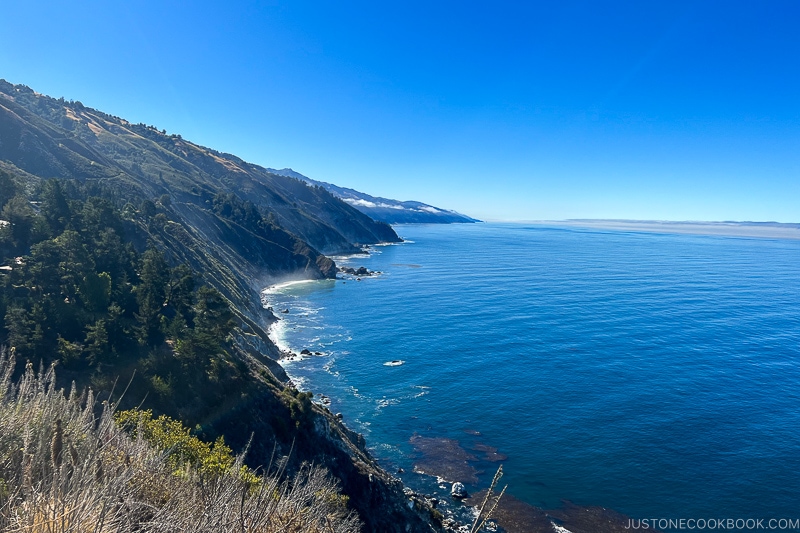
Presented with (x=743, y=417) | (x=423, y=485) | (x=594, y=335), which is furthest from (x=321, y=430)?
(x=594, y=335)

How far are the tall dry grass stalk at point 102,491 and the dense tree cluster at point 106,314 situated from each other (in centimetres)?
2321

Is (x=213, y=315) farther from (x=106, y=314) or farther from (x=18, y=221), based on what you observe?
(x=18, y=221)

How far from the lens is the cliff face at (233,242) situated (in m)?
33.9

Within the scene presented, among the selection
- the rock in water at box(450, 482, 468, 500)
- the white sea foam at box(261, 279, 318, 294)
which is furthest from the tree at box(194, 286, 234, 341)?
the white sea foam at box(261, 279, 318, 294)

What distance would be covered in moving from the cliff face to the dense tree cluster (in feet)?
14.1

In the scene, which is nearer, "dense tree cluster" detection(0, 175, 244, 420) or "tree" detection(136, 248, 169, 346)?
"dense tree cluster" detection(0, 175, 244, 420)

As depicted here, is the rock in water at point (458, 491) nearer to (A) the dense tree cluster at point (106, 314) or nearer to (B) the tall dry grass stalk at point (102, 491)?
(A) the dense tree cluster at point (106, 314)

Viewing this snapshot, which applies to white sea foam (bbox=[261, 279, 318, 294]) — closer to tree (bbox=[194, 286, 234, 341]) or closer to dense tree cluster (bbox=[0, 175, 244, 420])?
dense tree cluster (bbox=[0, 175, 244, 420])

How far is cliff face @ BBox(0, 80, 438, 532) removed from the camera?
33.9 m

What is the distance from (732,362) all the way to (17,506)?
80.6 m

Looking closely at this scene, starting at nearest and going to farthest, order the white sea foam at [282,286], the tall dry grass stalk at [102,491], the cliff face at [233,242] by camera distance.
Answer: the tall dry grass stalk at [102,491], the cliff face at [233,242], the white sea foam at [282,286]

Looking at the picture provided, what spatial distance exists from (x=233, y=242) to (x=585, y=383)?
10629cm

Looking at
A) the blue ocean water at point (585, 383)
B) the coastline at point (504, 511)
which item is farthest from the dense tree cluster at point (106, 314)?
the coastline at point (504, 511)

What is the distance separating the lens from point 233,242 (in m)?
127
